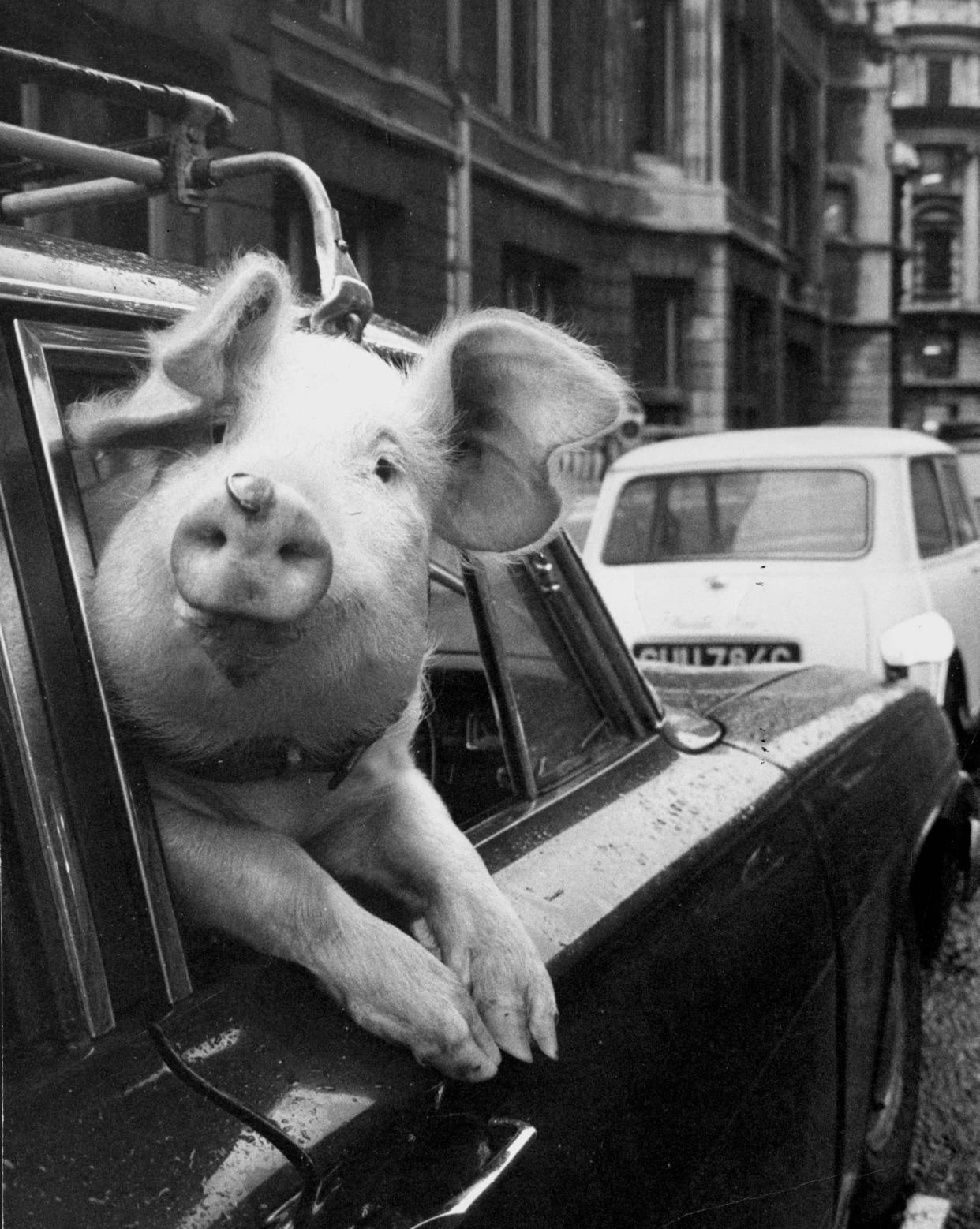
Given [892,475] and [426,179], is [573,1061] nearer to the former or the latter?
[426,179]

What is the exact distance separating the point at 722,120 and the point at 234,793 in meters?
7.41

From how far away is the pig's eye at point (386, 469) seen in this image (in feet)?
3.63

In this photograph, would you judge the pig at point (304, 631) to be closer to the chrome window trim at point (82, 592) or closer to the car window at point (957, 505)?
the chrome window trim at point (82, 592)

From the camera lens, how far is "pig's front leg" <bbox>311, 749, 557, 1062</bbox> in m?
1.08

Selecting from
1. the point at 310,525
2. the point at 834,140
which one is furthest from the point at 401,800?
the point at 834,140

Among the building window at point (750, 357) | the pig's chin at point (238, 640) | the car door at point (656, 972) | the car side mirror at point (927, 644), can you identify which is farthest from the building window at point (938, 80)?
the pig's chin at point (238, 640)

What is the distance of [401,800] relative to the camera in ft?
4.09

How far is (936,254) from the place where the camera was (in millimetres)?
8508

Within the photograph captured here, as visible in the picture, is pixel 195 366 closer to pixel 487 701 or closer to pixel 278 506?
pixel 278 506

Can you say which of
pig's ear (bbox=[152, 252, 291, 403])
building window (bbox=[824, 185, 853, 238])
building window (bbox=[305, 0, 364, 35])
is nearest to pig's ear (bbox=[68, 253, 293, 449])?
pig's ear (bbox=[152, 252, 291, 403])

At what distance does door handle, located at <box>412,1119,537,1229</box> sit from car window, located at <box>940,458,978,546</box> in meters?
4.61

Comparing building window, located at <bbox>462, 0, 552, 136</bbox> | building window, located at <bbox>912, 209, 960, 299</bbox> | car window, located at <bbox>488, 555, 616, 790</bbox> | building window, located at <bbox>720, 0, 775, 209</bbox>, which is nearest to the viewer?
car window, located at <bbox>488, 555, 616, 790</bbox>

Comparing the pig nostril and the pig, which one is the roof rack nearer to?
the pig

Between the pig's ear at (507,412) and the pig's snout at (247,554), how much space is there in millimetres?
355
